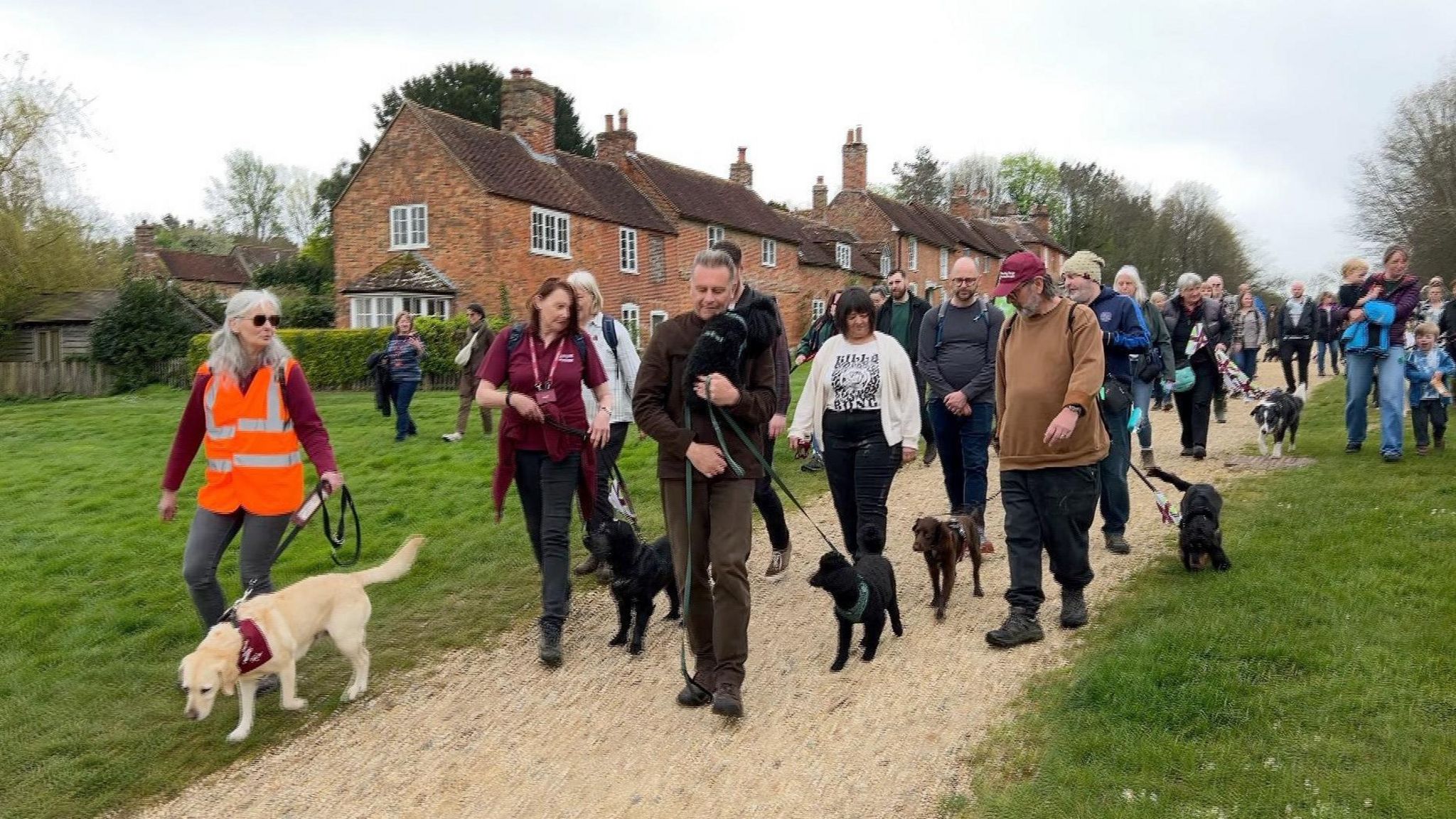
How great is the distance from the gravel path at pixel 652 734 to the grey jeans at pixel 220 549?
649 mm

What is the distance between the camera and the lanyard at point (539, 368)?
551 cm

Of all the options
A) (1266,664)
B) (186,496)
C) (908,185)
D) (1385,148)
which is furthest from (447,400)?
(908,185)

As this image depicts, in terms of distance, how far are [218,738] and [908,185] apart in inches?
2760

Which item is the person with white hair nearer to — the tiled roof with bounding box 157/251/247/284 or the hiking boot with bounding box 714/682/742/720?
the hiking boot with bounding box 714/682/742/720

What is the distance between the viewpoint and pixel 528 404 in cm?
532

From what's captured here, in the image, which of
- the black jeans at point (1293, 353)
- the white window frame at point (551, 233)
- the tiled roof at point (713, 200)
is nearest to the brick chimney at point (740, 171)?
the tiled roof at point (713, 200)

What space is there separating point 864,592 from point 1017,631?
38.1 inches

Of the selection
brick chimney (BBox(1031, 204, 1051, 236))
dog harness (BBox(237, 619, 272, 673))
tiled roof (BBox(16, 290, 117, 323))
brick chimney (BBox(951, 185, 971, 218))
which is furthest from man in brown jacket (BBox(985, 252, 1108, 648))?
brick chimney (BBox(1031, 204, 1051, 236))

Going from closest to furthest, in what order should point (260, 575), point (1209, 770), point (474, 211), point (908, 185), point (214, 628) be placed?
point (1209, 770) < point (214, 628) < point (260, 575) < point (474, 211) < point (908, 185)

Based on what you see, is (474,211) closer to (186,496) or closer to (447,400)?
(447,400)

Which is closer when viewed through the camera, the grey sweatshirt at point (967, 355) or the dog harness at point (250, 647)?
the dog harness at point (250, 647)

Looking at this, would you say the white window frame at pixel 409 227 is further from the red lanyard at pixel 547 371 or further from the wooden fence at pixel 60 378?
the red lanyard at pixel 547 371

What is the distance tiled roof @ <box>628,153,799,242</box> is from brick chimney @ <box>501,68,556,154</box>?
4.50 metres

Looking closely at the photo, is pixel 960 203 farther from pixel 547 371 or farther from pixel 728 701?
pixel 728 701
